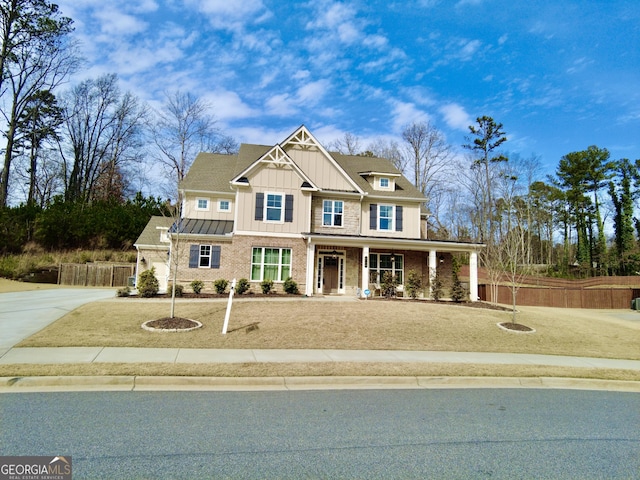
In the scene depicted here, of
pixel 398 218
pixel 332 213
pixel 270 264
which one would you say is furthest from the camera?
pixel 398 218

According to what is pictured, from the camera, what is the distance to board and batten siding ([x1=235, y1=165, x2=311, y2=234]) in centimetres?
2192

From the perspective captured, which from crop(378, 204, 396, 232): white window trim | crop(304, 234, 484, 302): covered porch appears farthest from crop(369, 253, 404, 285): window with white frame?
crop(378, 204, 396, 232): white window trim

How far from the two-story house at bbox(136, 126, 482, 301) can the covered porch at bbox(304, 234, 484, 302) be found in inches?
2.3

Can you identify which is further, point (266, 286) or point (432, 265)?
point (432, 265)

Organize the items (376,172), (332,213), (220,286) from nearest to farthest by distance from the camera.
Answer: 1. (220,286)
2. (332,213)
3. (376,172)

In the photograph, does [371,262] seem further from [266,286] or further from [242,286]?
[242,286]

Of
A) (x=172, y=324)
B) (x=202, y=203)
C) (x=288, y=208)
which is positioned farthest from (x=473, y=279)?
(x=172, y=324)

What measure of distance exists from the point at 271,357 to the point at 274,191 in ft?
46.0

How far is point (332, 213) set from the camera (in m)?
24.1

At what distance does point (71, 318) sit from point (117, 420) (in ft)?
30.3

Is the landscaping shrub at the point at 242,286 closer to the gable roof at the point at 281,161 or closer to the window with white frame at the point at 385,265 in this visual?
the gable roof at the point at 281,161

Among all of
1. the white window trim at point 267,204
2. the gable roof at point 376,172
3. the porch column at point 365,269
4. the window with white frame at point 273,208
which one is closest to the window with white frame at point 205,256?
the white window trim at point 267,204

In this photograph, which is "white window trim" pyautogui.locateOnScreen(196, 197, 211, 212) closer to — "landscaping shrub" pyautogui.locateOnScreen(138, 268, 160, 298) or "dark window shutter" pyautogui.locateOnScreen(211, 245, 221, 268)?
"dark window shutter" pyautogui.locateOnScreen(211, 245, 221, 268)

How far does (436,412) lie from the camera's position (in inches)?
249
